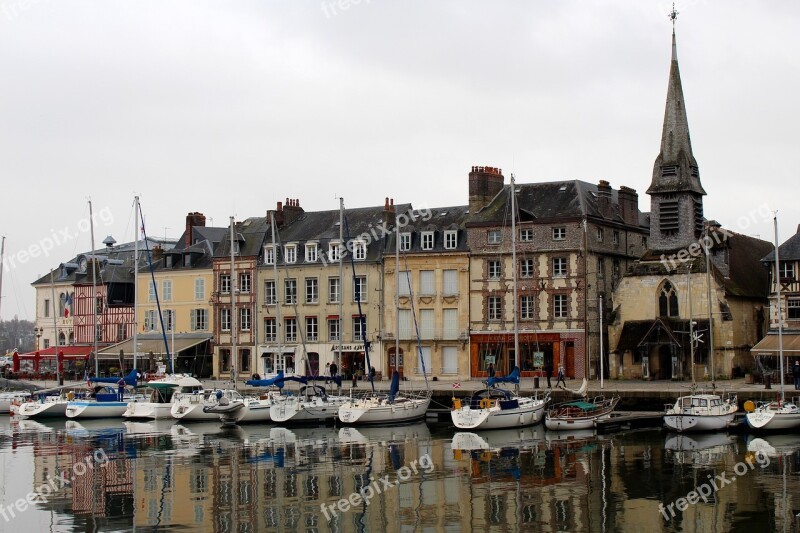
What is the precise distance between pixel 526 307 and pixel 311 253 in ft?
44.1

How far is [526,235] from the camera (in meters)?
58.9

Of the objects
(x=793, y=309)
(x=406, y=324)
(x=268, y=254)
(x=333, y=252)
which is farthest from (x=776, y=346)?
(x=268, y=254)

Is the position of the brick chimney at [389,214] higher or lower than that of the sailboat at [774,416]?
higher

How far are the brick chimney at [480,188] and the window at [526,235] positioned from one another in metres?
3.08

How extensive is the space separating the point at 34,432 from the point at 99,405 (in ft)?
21.8

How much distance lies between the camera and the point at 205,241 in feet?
237

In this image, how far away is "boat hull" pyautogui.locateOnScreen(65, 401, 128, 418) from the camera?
52.8 metres

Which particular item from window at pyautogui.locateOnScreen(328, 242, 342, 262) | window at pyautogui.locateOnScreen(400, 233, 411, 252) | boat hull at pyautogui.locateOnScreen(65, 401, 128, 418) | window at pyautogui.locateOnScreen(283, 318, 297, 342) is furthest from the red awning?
window at pyautogui.locateOnScreen(400, 233, 411, 252)

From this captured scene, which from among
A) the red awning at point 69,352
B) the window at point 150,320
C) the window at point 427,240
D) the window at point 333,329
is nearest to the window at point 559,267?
the window at point 427,240

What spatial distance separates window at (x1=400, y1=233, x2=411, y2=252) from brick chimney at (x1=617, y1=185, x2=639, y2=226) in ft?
37.9

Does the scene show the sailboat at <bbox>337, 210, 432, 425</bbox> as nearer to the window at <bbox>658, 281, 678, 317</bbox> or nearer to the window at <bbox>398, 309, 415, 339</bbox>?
the window at <bbox>398, 309, 415, 339</bbox>

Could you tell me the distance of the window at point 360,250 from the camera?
63.4m

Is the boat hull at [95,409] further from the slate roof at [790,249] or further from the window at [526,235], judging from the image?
the slate roof at [790,249]

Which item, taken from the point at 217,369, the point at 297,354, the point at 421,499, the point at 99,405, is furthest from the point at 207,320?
the point at 421,499
